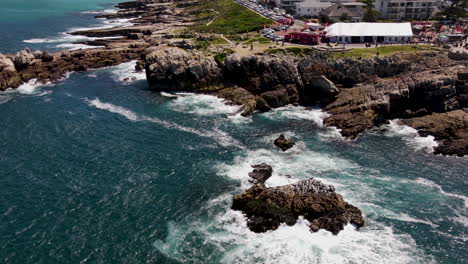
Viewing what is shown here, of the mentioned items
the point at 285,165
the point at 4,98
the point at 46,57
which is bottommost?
the point at 285,165

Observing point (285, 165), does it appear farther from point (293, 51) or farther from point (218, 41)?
point (218, 41)

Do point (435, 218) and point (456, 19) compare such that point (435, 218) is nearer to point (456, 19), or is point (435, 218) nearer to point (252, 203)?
point (252, 203)

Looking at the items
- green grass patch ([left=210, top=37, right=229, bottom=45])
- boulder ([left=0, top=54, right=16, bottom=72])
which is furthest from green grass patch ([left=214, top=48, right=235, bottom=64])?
boulder ([left=0, top=54, right=16, bottom=72])

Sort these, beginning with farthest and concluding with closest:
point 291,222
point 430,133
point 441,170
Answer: point 430,133 → point 441,170 → point 291,222

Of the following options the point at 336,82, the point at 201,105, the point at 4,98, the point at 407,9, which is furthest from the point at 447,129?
the point at 4,98

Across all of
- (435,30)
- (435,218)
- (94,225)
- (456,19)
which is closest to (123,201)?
(94,225)

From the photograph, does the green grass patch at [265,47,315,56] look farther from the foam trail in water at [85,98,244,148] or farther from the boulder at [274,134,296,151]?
the boulder at [274,134,296,151]

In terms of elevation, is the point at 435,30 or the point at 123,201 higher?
the point at 435,30
